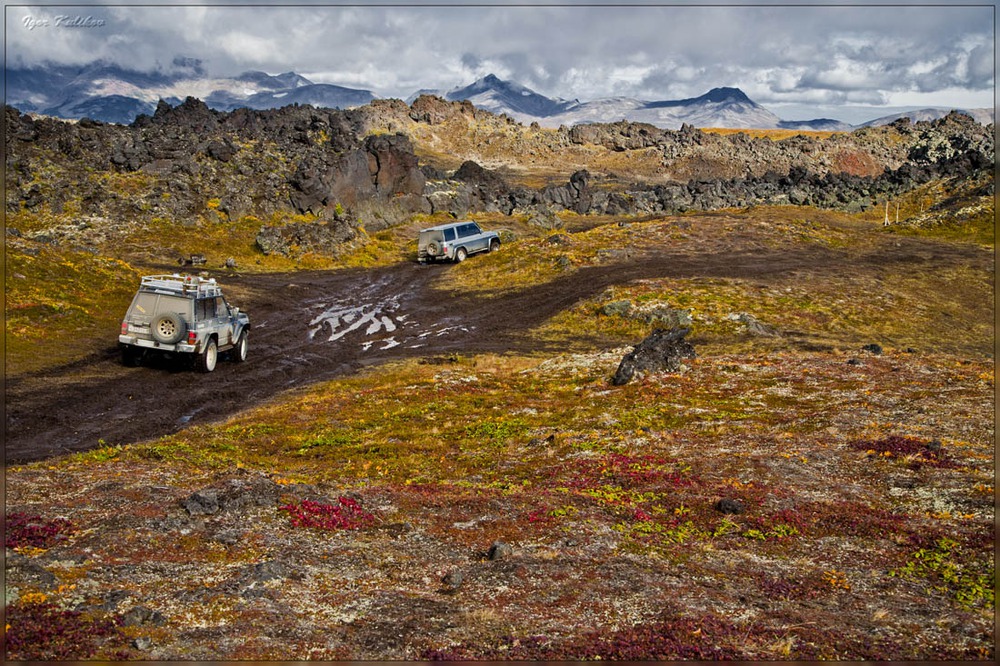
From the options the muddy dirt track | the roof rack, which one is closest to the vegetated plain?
the muddy dirt track

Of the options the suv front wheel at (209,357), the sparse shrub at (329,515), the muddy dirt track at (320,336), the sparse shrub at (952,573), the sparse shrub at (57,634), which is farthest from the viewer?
the suv front wheel at (209,357)

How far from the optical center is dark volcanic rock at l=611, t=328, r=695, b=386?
21706mm

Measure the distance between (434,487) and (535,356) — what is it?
15489 mm

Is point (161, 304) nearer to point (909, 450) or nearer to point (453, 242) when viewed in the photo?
point (909, 450)

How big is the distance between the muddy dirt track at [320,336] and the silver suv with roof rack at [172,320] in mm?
930

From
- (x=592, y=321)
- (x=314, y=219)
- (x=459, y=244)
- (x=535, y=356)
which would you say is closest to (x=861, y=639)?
(x=535, y=356)

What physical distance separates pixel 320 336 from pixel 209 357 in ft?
27.0

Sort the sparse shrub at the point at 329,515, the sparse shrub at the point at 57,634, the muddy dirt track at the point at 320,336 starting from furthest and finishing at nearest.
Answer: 1. the muddy dirt track at the point at 320,336
2. the sparse shrub at the point at 329,515
3. the sparse shrub at the point at 57,634

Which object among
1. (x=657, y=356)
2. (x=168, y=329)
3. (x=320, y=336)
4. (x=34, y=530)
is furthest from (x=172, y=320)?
(x=657, y=356)

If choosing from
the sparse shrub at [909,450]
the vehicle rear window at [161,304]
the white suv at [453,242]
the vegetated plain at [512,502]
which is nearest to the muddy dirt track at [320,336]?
the vegetated plain at [512,502]

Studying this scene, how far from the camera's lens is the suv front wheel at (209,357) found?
2256cm

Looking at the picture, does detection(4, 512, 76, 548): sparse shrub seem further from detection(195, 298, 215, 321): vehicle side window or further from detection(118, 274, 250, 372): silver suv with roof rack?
detection(195, 298, 215, 321): vehicle side window

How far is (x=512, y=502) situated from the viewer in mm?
11953

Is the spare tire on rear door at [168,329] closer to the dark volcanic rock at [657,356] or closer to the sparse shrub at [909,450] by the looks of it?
the dark volcanic rock at [657,356]
